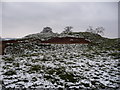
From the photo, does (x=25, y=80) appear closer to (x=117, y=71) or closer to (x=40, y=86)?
(x=40, y=86)

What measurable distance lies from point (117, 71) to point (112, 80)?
2471 millimetres

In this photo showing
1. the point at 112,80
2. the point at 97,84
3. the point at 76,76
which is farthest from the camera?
the point at 76,76

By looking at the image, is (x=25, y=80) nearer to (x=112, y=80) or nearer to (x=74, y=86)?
(x=74, y=86)

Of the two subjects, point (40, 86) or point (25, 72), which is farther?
point (25, 72)

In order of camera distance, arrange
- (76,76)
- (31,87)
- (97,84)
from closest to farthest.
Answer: (31,87) → (97,84) → (76,76)

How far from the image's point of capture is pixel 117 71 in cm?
1079

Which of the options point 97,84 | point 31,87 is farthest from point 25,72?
point 97,84

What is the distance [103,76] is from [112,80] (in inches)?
35.8

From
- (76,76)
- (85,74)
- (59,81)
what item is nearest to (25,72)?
(59,81)

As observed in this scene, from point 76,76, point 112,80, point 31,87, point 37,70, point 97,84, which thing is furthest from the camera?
point 37,70

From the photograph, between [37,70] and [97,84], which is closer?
[97,84]

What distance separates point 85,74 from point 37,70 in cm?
524

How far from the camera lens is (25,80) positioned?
860 cm

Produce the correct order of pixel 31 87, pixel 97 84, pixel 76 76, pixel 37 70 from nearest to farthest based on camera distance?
pixel 31 87
pixel 97 84
pixel 76 76
pixel 37 70
